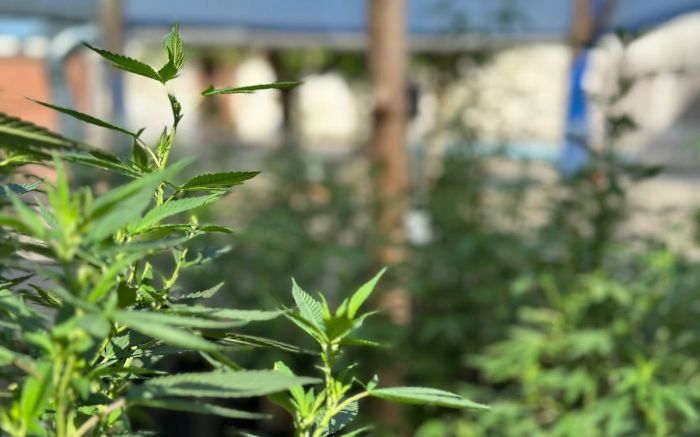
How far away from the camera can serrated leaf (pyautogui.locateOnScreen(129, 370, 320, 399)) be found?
1.69 ft

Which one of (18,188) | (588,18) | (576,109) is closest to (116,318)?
(18,188)

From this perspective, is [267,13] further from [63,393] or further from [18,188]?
[63,393]

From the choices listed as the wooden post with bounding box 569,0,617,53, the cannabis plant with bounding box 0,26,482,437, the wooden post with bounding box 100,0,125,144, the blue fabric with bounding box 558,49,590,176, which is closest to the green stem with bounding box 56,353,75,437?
the cannabis plant with bounding box 0,26,482,437

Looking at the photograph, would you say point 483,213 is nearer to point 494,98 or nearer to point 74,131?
point 494,98

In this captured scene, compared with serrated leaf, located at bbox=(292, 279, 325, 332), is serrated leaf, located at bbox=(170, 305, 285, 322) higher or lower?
higher

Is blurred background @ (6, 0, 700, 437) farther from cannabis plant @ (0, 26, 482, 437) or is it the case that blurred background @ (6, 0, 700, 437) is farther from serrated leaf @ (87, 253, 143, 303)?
serrated leaf @ (87, 253, 143, 303)

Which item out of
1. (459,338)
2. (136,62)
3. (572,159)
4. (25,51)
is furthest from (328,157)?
(136,62)

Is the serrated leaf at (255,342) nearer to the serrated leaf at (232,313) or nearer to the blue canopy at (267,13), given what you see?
the serrated leaf at (232,313)

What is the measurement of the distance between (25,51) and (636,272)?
347 centimetres

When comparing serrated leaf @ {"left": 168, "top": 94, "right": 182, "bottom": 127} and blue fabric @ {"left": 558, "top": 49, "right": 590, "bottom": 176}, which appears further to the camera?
blue fabric @ {"left": 558, "top": 49, "right": 590, "bottom": 176}

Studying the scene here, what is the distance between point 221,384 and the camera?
1.73 ft

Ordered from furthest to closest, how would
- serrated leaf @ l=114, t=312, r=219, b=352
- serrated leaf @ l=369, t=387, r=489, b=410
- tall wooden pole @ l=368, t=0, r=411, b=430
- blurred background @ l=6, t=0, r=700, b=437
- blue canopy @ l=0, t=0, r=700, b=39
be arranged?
blue canopy @ l=0, t=0, r=700, b=39, tall wooden pole @ l=368, t=0, r=411, b=430, blurred background @ l=6, t=0, r=700, b=437, serrated leaf @ l=369, t=387, r=489, b=410, serrated leaf @ l=114, t=312, r=219, b=352

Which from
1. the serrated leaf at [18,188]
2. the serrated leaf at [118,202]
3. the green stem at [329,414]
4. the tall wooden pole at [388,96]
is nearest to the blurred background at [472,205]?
the tall wooden pole at [388,96]

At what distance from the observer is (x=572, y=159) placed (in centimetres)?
416
